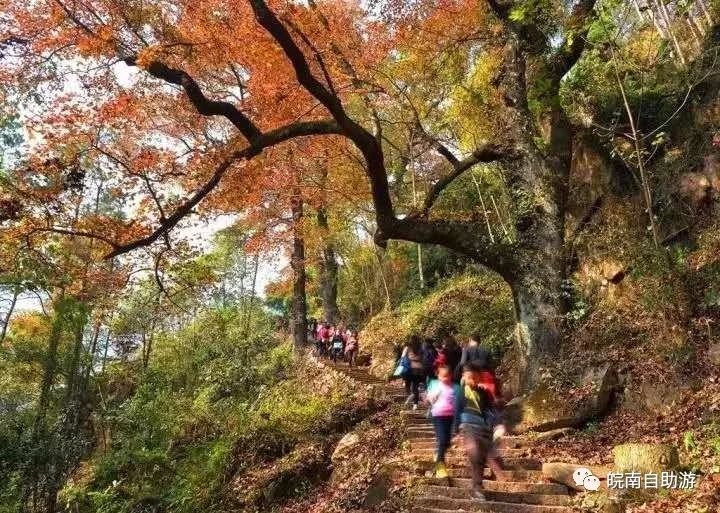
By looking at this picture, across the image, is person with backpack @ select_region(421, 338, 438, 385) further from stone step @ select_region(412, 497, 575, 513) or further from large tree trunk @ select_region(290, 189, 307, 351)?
large tree trunk @ select_region(290, 189, 307, 351)

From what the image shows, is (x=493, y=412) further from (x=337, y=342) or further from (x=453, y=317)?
(x=337, y=342)

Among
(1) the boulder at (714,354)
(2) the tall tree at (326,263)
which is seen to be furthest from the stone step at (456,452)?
(2) the tall tree at (326,263)

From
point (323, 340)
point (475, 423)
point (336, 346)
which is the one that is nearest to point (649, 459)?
point (475, 423)

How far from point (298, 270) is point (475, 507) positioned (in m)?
14.0

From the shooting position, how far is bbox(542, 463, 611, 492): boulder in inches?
257

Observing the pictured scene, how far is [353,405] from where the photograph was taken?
519 inches

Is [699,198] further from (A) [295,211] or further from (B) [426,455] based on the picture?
(A) [295,211]

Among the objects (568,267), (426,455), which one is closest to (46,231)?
(426,455)

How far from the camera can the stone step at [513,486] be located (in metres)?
6.62

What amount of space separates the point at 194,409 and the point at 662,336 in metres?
12.7

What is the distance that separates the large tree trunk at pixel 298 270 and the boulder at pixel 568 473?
13.7 m

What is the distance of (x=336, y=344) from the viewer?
18.3 metres

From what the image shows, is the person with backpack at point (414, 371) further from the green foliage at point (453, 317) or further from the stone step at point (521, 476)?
the stone step at point (521, 476)

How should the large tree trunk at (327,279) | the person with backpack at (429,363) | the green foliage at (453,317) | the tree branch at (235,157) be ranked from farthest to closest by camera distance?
the large tree trunk at (327,279), the green foliage at (453,317), the person with backpack at (429,363), the tree branch at (235,157)
